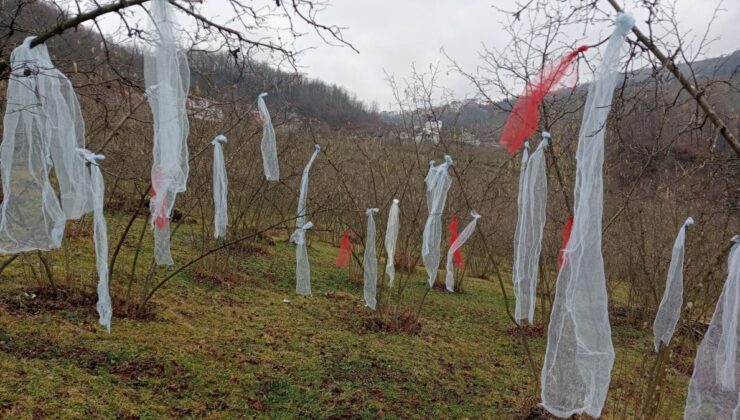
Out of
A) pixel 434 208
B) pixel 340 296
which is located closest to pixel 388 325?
pixel 340 296

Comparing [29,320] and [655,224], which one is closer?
[29,320]

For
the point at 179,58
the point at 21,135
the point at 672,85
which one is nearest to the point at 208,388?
the point at 21,135

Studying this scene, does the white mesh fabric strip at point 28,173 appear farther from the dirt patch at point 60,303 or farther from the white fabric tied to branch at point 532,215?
the white fabric tied to branch at point 532,215

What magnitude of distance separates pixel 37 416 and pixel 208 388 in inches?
38.7

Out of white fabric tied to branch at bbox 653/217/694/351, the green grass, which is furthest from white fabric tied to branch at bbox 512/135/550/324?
the green grass

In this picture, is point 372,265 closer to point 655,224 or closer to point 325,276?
point 325,276

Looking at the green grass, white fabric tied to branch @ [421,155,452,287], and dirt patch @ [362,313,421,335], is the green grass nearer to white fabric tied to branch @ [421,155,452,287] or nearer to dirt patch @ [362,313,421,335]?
dirt patch @ [362,313,421,335]

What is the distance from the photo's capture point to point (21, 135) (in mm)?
2469

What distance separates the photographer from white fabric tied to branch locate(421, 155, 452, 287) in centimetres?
457

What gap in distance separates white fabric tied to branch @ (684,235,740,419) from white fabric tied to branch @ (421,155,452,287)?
2.40 meters

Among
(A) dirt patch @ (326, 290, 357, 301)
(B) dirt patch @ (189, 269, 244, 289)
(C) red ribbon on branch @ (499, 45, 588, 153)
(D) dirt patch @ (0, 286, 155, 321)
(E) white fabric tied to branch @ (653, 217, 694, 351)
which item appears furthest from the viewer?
(A) dirt patch @ (326, 290, 357, 301)

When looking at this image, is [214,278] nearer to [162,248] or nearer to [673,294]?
[162,248]

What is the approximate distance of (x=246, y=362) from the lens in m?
3.68

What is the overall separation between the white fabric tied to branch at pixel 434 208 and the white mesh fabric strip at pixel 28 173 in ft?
9.85
